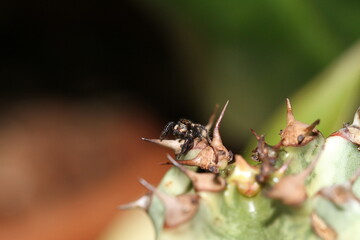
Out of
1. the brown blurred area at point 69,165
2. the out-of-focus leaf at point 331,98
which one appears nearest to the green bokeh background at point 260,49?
the out-of-focus leaf at point 331,98

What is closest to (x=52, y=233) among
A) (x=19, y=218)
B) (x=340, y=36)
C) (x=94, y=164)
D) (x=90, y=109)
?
(x=19, y=218)

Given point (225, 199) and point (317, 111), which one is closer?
point (225, 199)

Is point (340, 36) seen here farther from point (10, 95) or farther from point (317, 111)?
point (10, 95)

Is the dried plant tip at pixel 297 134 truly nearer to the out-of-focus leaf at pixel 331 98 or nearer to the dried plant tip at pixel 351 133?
the dried plant tip at pixel 351 133

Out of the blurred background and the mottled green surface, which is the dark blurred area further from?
the mottled green surface

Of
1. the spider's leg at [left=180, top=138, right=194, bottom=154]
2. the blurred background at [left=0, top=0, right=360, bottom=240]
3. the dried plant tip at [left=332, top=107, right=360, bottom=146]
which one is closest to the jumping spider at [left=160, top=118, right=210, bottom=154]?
the spider's leg at [left=180, top=138, right=194, bottom=154]

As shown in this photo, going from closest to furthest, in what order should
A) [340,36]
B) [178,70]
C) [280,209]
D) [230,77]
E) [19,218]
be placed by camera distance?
[280,209] < [340,36] < [230,77] < [19,218] < [178,70]
